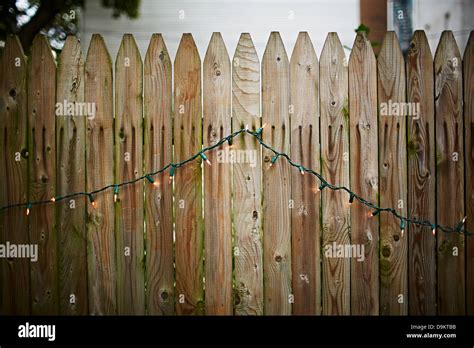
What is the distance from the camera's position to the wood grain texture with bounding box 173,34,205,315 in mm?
2172

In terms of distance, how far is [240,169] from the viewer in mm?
2176

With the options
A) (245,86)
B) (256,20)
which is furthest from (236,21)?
(245,86)

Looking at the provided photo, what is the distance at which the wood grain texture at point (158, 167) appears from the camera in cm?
217

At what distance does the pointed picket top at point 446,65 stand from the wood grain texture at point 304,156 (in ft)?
2.05

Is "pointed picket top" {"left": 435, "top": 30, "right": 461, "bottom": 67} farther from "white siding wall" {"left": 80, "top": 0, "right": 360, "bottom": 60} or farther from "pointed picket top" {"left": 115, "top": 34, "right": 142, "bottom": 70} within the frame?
"pointed picket top" {"left": 115, "top": 34, "right": 142, "bottom": 70}

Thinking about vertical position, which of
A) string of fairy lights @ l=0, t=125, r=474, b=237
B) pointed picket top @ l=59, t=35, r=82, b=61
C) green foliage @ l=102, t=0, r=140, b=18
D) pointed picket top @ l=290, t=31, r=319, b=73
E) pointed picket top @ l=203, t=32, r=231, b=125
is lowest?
string of fairy lights @ l=0, t=125, r=474, b=237

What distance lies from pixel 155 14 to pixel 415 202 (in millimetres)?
1890

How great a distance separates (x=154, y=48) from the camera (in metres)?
2.19

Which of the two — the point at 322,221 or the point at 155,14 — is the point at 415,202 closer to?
the point at 322,221

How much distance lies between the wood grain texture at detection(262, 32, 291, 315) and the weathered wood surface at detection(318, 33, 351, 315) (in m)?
0.18

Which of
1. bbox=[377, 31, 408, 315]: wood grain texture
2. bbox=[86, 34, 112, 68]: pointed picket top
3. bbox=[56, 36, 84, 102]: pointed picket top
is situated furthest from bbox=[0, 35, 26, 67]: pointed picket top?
bbox=[377, 31, 408, 315]: wood grain texture

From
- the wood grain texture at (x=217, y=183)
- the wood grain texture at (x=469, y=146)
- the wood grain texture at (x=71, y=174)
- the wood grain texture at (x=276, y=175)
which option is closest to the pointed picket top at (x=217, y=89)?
the wood grain texture at (x=217, y=183)

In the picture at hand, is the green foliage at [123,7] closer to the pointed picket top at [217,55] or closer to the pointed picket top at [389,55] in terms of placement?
the pointed picket top at [217,55]
